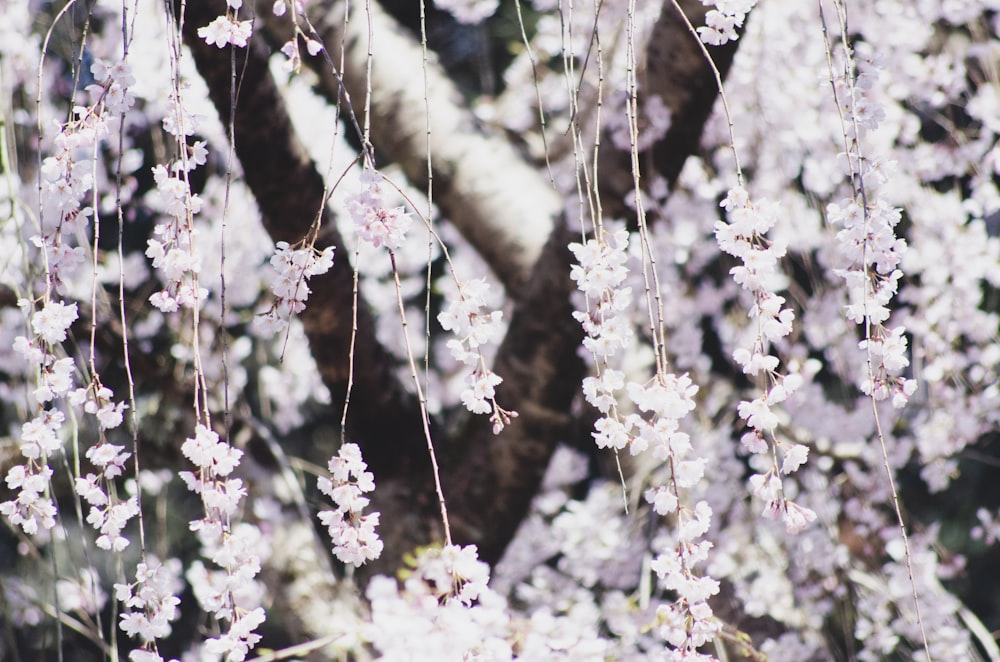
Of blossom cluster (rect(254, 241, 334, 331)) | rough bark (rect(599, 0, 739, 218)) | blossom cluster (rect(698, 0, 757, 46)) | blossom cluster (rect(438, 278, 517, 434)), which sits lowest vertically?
blossom cluster (rect(438, 278, 517, 434))

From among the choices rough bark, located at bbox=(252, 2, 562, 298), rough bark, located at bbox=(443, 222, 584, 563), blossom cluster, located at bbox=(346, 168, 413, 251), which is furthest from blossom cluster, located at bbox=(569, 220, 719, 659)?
rough bark, located at bbox=(252, 2, 562, 298)

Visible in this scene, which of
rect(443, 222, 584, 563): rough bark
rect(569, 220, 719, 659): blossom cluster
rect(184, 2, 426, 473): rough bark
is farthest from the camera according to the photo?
rect(443, 222, 584, 563): rough bark

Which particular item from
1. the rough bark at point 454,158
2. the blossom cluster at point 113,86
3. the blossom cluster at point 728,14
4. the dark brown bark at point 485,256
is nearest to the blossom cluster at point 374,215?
the blossom cluster at point 113,86

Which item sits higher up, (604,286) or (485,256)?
(485,256)

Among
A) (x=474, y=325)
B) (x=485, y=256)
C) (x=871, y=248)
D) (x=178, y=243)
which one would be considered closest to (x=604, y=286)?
(x=474, y=325)

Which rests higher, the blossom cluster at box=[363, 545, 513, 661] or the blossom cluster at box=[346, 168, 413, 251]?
the blossom cluster at box=[346, 168, 413, 251]

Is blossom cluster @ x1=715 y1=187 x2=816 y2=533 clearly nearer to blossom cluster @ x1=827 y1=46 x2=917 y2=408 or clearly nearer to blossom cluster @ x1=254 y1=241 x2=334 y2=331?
blossom cluster @ x1=827 y1=46 x2=917 y2=408

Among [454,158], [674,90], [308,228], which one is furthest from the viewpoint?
[454,158]

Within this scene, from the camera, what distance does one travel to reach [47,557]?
3477 millimetres

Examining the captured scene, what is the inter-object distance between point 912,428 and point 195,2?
2.04 m

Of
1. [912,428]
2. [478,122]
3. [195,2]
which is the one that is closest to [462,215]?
[478,122]

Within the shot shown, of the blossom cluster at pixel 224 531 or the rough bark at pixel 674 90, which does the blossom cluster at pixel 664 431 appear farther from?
the rough bark at pixel 674 90

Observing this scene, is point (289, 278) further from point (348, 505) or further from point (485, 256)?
point (485, 256)

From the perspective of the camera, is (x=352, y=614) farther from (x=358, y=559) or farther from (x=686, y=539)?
(x=686, y=539)
